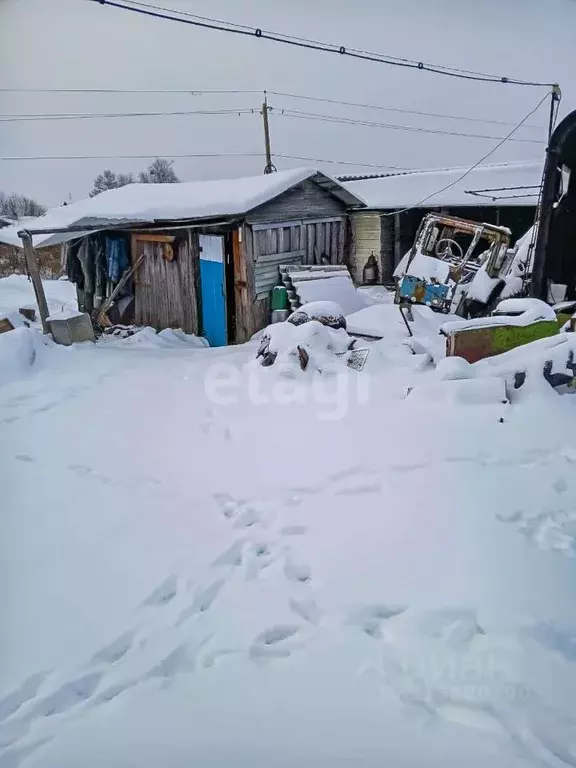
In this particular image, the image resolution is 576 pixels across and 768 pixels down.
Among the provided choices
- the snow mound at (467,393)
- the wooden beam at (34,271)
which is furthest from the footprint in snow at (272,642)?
the wooden beam at (34,271)

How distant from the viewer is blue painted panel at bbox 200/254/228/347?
7.46m

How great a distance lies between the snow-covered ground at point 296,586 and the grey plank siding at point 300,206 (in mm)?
4038

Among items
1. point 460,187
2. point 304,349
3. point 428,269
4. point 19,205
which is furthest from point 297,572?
point 460,187

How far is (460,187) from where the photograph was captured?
12305 millimetres

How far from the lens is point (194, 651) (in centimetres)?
191

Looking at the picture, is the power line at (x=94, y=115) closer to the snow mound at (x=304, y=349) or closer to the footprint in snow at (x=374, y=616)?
the snow mound at (x=304, y=349)

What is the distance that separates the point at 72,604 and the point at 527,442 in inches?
107

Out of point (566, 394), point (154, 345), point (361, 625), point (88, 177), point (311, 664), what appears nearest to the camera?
point (311, 664)

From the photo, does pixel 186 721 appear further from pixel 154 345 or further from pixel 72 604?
pixel 154 345

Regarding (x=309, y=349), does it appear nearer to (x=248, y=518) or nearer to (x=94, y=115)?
(x=248, y=518)

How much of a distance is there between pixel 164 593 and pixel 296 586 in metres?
0.58

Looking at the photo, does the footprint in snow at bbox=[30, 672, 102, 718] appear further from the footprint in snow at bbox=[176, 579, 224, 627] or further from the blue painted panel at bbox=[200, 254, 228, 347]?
the blue painted panel at bbox=[200, 254, 228, 347]

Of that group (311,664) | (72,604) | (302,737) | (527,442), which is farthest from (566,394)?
(72,604)

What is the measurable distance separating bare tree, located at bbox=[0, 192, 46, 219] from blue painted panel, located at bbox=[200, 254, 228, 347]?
4.72 metres
